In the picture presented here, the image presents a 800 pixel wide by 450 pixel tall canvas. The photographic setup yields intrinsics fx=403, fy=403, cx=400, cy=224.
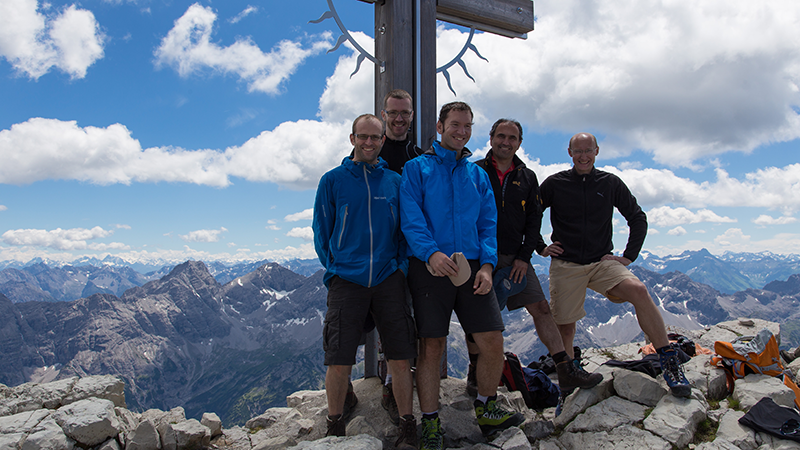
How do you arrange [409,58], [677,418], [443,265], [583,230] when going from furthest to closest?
[409,58] → [583,230] → [677,418] → [443,265]

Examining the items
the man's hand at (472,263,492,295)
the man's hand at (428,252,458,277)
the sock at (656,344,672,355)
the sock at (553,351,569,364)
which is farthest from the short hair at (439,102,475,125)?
the sock at (656,344,672,355)

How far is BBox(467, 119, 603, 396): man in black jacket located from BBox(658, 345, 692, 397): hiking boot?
0.79 m

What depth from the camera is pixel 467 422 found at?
5059mm

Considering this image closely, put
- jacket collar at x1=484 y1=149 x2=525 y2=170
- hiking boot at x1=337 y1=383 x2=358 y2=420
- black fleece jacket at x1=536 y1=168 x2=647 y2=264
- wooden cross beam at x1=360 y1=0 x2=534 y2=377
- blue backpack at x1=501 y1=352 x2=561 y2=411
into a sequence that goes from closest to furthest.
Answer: hiking boot at x1=337 y1=383 x2=358 y2=420, jacket collar at x1=484 y1=149 x2=525 y2=170, black fleece jacket at x1=536 y1=168 x2=647 y2=264, blue backpack at x1=501 y1=352 x2=561 y2=411, wooden cross beam at x1=360 y1=0 x2=534 y2=377

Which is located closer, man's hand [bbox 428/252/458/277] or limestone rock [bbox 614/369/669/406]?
man's hand [bbox 428/252/458/277]

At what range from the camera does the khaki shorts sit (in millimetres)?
5555

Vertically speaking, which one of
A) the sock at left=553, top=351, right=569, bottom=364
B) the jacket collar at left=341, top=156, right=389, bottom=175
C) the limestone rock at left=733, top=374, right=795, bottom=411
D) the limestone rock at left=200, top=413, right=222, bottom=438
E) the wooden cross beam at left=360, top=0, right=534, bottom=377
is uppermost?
the wooden cross beam at left=360, top=0, right=534, bottom=377

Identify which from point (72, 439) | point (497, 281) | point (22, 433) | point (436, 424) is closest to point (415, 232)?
point (497, 281)

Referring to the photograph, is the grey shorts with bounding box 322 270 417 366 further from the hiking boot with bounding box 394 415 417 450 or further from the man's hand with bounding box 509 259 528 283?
the man's hand with bounding box 509 259 528 283

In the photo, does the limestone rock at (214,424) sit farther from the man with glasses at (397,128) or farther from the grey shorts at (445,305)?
the man with glasses at (397,128)

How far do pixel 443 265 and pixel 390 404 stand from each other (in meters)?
2.25

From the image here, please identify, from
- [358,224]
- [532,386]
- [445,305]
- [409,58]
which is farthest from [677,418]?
[409,58]

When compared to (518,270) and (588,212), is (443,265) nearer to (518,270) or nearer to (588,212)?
(518,270)

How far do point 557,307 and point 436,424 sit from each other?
2617mm
